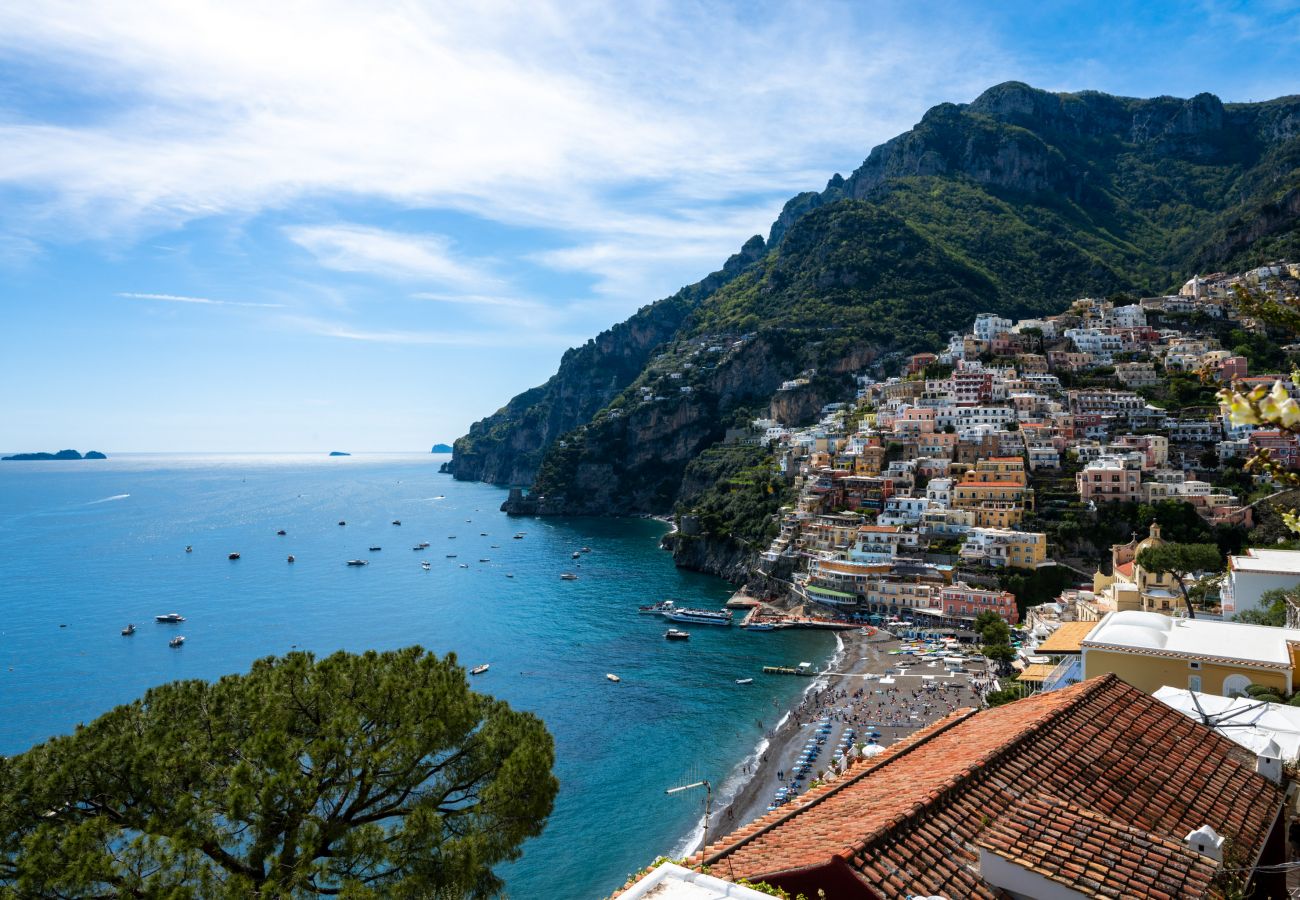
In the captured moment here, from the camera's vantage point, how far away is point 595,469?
125 metres

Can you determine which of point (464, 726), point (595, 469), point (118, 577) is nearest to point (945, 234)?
point (595, 469)

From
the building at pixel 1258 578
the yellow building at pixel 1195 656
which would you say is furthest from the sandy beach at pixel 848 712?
the yellow building at pixel 1195 656

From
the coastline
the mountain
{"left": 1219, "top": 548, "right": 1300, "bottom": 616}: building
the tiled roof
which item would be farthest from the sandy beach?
the mountain

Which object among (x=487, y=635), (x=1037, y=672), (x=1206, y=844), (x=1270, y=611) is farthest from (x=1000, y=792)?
(x=487, y=635)

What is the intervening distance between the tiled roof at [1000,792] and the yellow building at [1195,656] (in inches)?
186

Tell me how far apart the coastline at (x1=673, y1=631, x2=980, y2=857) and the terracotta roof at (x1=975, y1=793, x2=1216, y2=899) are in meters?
19.9

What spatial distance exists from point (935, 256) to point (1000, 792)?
129196 millimetres

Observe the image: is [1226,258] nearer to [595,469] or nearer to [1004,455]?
[1004,455]

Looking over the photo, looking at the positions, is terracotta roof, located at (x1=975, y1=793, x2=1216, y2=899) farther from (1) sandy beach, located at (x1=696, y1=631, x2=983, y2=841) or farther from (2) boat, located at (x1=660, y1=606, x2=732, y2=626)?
(2) boat, located at (x1=660, y1=606, x2=732, y2=626)

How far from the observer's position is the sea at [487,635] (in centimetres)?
2928

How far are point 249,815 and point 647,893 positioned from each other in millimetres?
5403

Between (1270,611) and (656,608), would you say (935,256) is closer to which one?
(656,608)

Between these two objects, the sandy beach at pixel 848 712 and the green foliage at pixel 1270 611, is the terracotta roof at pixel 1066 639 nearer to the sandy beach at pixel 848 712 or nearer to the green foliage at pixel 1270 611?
the sandy beach at pixel 848 712

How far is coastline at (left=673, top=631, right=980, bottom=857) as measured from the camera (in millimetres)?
27516
